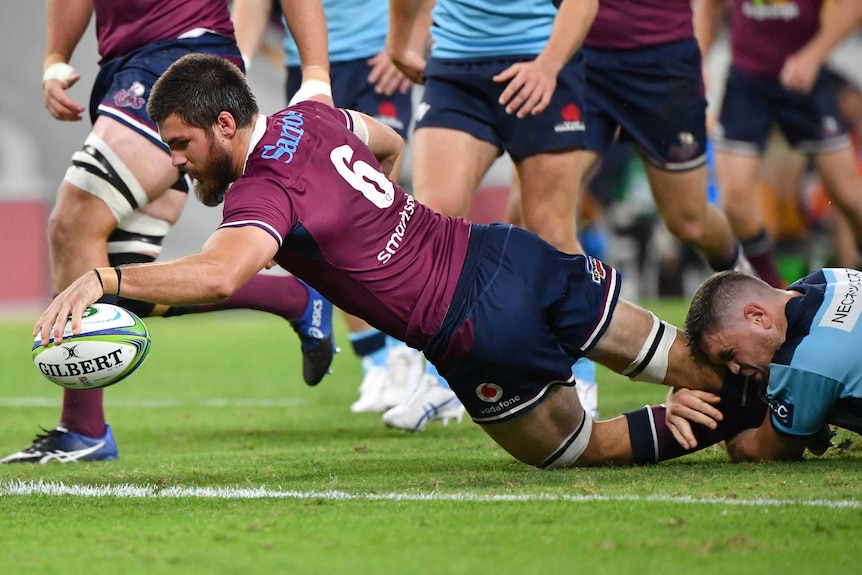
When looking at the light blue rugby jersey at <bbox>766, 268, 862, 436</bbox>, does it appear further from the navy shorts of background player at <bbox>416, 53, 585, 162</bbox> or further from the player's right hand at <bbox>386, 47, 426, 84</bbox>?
the player's right hand at <bbox>386, 47, 426, 84</bbox>

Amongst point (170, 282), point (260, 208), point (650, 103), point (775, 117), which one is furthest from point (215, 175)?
point (775, 117)

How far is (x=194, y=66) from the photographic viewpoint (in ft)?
12.7

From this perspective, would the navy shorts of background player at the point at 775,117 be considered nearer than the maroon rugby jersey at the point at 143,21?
No

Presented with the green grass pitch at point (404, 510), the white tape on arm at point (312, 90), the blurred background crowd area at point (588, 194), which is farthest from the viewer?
the blurred background crowd area at point (588, 194)

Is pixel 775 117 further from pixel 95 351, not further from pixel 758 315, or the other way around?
pixel 95 351

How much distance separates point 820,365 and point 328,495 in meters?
1.56

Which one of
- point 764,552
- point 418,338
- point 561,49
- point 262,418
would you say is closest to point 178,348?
point 262,418

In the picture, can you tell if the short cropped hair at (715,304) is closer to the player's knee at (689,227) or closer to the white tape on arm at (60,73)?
the player's knee at (689,227)

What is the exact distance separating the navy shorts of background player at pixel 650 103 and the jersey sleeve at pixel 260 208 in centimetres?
299

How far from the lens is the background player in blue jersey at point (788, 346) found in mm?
3844

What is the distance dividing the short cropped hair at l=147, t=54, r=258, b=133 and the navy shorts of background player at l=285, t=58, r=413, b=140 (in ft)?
10.2

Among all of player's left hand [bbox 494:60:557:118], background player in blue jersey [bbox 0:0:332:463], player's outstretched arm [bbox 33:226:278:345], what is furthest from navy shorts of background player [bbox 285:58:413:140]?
player's outstretched arm [bbox 33:226:278:345]

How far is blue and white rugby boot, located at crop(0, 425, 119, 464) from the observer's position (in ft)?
16.4

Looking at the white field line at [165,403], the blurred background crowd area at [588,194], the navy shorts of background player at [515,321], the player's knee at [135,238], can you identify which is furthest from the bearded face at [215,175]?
the blurred background crowd area at [588,194]
